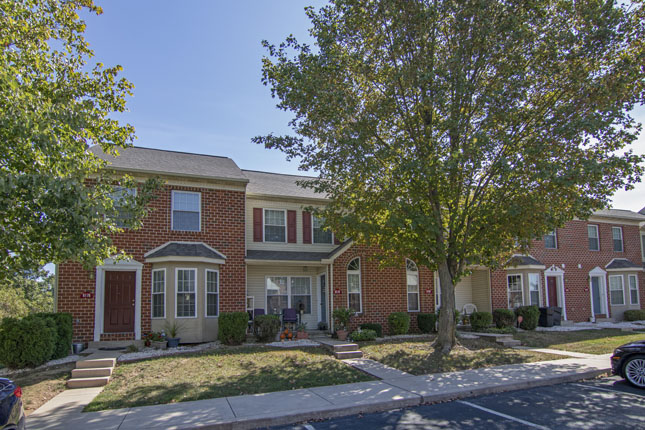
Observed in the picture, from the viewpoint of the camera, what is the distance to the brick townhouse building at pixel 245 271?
14586 millimetres

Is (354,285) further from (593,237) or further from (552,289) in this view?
(593,237)

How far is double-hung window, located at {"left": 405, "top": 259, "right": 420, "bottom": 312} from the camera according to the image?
61.5 feet

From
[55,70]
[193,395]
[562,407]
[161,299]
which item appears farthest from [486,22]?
[161,299]

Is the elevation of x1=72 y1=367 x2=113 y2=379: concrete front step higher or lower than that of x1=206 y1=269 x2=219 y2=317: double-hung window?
lower

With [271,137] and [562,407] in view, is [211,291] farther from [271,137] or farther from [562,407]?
[562,407]

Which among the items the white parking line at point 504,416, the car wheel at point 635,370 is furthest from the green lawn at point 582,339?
the white parking line at point 504,416

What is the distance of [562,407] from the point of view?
25.5ft

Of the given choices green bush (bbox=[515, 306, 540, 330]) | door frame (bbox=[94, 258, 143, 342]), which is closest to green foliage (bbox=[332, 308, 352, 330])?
door frame (bbox=[94, 258, 143, 342])

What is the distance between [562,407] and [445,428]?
2555 mm

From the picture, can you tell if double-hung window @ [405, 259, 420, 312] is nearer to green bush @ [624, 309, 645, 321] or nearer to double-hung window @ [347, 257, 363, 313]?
double-hung window @ [347, 257, 363, 313]

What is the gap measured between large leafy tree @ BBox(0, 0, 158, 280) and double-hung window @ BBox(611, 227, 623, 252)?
84.0 feet

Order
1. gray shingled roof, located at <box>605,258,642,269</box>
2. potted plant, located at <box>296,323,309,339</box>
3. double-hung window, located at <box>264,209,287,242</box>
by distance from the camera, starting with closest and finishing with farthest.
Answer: potted plant, located at <box>296,323,309,339</box>, double-hung window, located at <box>264,209,287,242</box>, gray shingled roof, located at <box>605,258,642,269</box>

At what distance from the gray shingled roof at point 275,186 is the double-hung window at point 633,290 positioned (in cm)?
1839

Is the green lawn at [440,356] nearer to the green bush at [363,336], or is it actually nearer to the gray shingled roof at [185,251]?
the green bush at [363,336]
